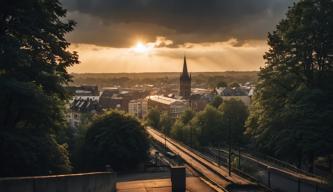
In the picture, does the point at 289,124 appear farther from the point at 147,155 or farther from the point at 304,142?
the point at 147,155

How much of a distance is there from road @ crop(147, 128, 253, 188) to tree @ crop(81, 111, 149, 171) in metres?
6.07

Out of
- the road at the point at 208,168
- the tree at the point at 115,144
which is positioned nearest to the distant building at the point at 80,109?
the road at the point at 208,168

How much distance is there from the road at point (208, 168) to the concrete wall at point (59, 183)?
1101 centimetres

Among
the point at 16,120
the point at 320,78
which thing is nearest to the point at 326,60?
the point at 320,78

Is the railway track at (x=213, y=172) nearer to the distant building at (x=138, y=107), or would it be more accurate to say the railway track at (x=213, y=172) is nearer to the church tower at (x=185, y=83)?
the distant building at (x=138, y=107)

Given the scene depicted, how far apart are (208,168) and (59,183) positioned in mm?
31935

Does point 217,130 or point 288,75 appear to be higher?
point 288,75

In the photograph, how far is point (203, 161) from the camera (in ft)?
161

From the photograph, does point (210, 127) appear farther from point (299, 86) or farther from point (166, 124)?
point (299, 86)

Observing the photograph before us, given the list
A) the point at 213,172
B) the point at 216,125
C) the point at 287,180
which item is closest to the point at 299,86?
the point at 287,180

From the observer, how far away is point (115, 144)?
135 ft

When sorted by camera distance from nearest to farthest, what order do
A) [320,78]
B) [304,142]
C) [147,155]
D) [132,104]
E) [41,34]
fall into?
[41,34] → [304,142] → [320,78] → [147,155] → [132,104]

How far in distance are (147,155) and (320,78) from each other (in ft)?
62.3

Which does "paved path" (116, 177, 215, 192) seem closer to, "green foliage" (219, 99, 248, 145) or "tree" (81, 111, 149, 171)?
"tree" (81, 111, 149, 171)
